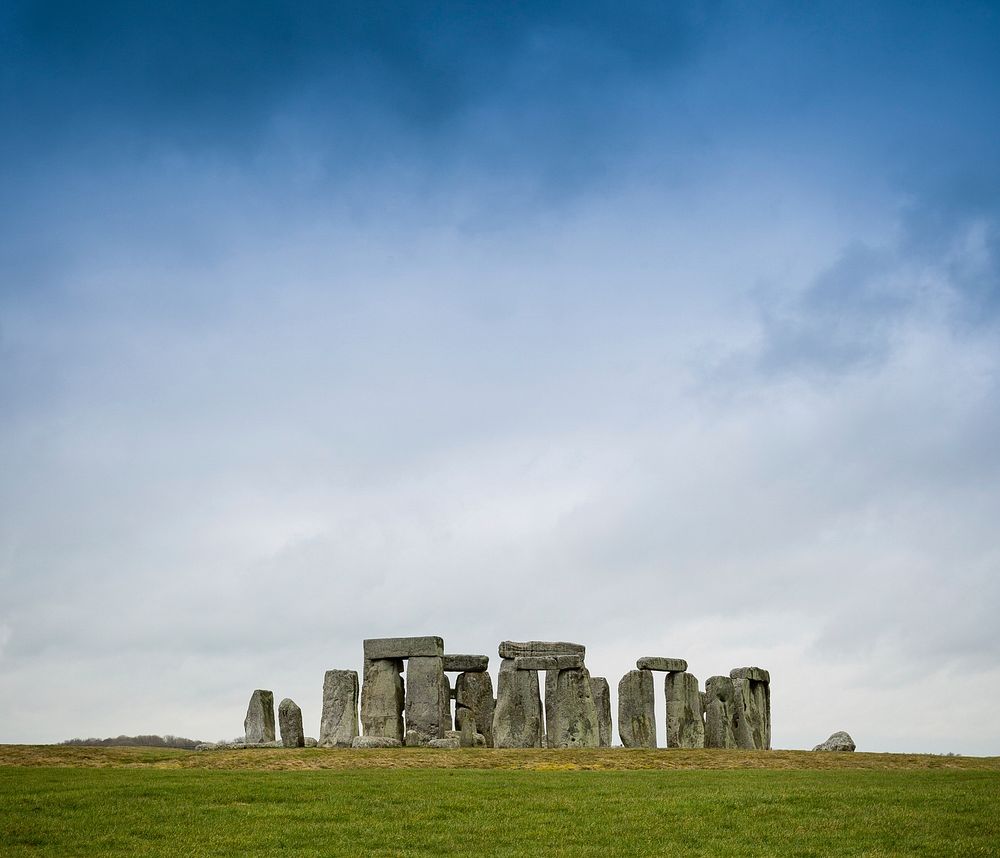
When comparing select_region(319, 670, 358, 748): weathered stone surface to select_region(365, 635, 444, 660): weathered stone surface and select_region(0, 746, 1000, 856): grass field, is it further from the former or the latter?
select_region(0, 746, 1000, 856): grass field

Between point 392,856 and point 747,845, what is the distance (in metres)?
4.63

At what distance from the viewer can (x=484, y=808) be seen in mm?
17016

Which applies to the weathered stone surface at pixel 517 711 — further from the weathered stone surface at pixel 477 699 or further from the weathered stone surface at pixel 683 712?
the weathered stone surface at pixel 683 712

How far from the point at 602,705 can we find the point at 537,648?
324 cm

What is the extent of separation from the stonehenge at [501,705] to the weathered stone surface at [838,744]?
0.12 meters

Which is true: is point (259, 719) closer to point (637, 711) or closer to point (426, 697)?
point (426, 697)

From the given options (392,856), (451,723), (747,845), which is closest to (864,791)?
(747,845)

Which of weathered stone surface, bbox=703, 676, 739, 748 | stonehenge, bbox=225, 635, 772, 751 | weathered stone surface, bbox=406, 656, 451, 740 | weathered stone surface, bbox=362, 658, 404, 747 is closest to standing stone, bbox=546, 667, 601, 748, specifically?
stonehenge, bbox=225, 635, 772, 751

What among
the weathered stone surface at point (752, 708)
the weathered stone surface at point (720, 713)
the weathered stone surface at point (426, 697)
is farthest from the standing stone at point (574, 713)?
the weathered stone surface at point (752, 708)

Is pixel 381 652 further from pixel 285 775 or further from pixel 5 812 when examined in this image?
pixel 5 812

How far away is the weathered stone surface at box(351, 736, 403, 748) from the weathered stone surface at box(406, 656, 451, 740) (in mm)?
1410

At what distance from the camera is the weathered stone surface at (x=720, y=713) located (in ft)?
113

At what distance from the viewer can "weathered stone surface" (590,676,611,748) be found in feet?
107

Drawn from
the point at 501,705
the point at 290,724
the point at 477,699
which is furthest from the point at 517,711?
the point at 290,724
